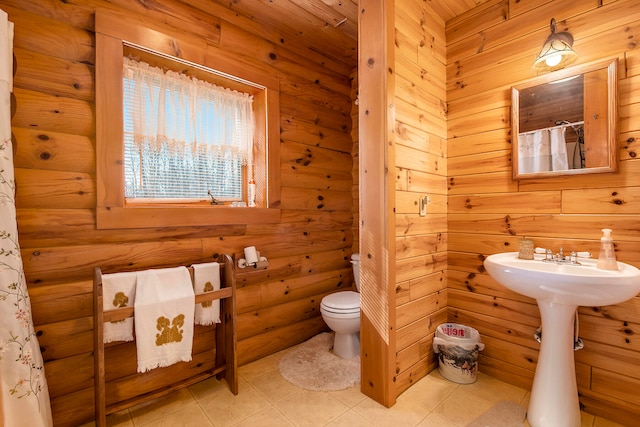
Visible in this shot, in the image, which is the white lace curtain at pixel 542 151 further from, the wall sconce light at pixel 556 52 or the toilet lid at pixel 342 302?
the toilet lid at pixel 342 302

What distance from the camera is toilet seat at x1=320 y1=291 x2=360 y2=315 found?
2.04 meters

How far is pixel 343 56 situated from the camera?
2707mm

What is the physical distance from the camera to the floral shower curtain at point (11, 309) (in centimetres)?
118

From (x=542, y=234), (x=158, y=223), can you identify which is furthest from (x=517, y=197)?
(x=158, y=223)

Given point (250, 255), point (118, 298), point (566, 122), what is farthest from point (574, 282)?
point (118, 298)

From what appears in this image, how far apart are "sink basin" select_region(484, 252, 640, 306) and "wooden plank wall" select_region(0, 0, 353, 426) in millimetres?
1518

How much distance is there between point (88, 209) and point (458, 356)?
7.69 feet

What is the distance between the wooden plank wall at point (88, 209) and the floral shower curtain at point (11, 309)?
0.16 metres

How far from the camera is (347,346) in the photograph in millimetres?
2166

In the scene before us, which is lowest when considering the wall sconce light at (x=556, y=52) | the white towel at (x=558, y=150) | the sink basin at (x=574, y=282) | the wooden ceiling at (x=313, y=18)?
the sink basin at (x=574, y=282)

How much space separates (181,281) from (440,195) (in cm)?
180

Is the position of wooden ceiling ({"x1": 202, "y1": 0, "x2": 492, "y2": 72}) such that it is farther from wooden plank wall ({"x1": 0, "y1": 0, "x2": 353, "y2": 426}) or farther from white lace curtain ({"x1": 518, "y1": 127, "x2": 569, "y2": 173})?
white lace curtain ({"x1": 518, "y1": 127, "x2": 569, "y2": 173})

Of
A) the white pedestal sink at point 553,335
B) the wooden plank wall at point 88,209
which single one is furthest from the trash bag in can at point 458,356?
the wooden plank wall at point 88,209

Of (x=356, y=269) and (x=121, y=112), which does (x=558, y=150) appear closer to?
(x=356, y=269)
